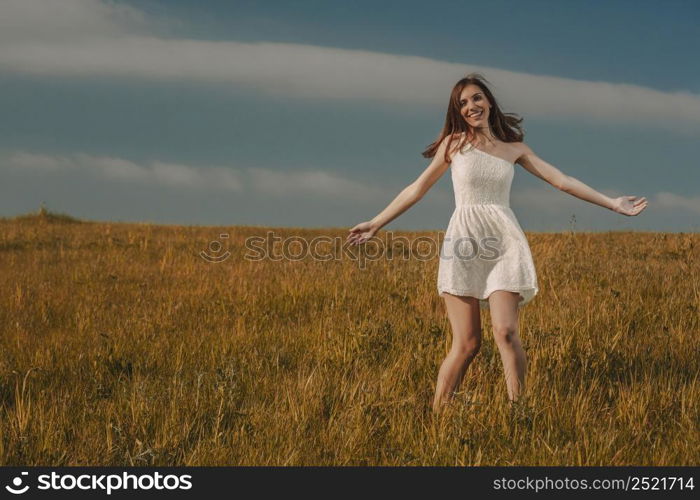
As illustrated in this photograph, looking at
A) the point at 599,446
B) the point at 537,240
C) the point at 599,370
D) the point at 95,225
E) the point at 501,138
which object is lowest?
the point at 599,446

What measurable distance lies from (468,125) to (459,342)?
4.53ft

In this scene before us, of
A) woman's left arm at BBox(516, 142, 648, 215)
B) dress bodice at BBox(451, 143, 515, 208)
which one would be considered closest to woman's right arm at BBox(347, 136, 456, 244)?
dress bodice at BBox(451, 143, 515, 208)

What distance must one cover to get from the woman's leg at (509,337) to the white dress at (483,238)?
0.06 m

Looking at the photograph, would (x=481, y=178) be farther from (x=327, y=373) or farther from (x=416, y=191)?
(x=327, y=373)

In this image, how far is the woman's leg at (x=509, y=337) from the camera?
3.92 m

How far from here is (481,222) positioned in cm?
409

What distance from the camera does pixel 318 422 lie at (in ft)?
13.3

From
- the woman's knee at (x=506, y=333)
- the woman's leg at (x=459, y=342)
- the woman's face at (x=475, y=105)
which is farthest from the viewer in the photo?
the woman's face at (x=475, y=105)

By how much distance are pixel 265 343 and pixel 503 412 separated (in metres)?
2.63

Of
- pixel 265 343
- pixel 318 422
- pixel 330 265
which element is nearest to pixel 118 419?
pixel 318 422

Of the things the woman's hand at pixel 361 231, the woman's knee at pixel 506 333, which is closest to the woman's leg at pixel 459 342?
the woman's knee at pixel 506 333

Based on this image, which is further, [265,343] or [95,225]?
[95,225]

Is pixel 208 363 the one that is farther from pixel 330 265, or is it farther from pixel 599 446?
pixel 330 265

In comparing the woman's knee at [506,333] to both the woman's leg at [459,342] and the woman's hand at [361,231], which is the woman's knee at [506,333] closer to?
the woman's leg at [459,342]
